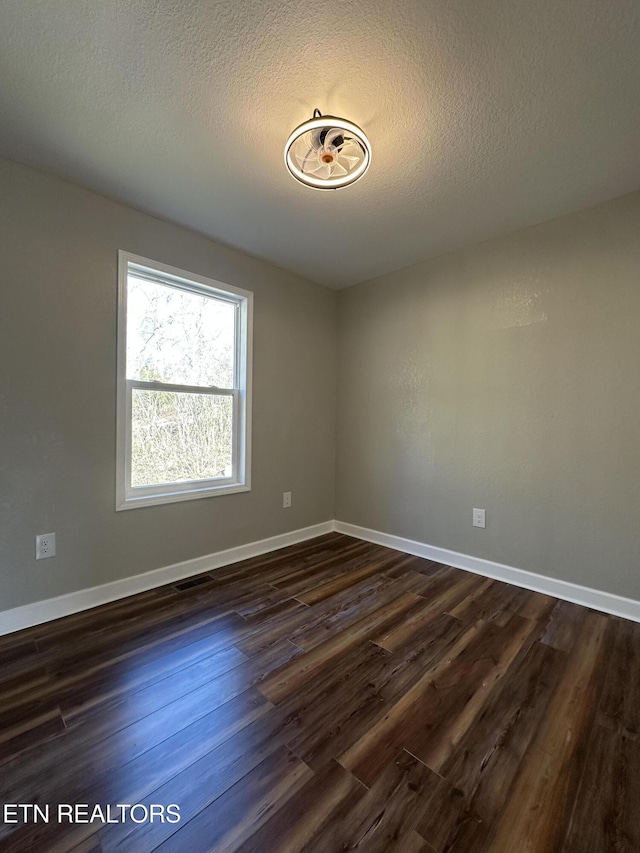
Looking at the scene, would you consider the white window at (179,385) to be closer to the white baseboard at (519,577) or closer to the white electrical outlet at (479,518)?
the white baseboard at (519,577)

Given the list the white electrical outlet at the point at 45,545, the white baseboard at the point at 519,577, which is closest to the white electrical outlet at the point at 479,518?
the white baseboard at the point at 519,577

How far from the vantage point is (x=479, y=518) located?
264 cm

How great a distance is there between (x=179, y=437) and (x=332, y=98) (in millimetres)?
2090

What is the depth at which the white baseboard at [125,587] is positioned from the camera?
1.87 metres

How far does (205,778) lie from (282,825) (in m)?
0.28

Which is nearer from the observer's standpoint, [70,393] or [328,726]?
[328,726]

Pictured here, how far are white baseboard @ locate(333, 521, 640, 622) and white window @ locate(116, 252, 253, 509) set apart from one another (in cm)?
141

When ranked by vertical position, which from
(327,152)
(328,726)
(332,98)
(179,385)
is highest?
(332,98)

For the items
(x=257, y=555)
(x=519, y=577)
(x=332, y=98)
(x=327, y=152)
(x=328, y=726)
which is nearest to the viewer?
(x=328, y=726)

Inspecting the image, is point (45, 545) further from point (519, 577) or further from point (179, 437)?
point (519, 577)

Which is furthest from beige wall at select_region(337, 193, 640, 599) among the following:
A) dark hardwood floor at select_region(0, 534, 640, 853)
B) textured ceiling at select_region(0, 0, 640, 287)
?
dark hardwood floor at select_region(0, 534, 640, 853)

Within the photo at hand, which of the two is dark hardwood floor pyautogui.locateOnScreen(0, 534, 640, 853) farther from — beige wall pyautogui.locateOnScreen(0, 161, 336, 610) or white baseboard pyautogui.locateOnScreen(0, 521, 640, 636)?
beige wall pyautogui.locateOnScreen(0, 161, 336, 610)

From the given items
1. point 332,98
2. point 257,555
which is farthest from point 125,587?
point 332,98

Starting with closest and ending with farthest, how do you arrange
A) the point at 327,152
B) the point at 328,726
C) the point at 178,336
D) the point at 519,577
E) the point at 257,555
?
the point at 328,726 → the point at 327,152 → the point at 519,577 → the point at 178,336 → the point at 257,555
